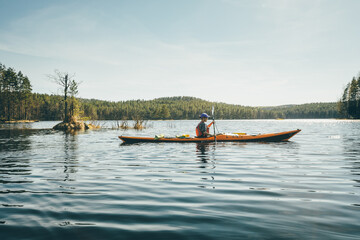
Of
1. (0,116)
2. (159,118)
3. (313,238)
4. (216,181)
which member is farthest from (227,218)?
(159,118)

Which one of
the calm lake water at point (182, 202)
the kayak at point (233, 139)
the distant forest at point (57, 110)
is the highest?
the distant forest at point (57, 110)

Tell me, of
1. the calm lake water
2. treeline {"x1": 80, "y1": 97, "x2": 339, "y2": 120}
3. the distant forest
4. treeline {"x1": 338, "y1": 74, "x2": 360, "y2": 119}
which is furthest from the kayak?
treeline {"x1": 80, "y1": 97, "x2": 339, "y2": 120}

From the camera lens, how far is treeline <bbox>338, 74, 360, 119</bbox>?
74525mm

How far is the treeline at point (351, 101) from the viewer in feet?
245

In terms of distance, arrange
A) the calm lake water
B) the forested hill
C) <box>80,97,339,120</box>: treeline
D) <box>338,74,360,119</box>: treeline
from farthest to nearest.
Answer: <box>80,97,339,120</box>: treeline < the forested hill < <box>338,74,360,119</box>: treeline < the calm lake water

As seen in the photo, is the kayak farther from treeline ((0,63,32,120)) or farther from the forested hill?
the forested hill

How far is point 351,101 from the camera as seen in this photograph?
7594 cm

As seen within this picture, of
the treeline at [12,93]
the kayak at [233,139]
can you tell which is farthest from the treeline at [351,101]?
the treeline at [12,93]

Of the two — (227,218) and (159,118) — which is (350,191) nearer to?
(227,218)

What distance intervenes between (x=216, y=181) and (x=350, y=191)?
2.82 meters

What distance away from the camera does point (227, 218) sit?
3699 millimetres

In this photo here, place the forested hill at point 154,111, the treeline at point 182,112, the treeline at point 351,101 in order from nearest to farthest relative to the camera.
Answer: the treeline at point 351,101, the forested hill at point 154,111, the treeline at point 182,112

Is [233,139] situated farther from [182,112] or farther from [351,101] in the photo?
[182,112]

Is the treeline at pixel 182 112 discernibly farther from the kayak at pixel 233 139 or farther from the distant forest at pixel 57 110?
the kayak at pixel 233 139
